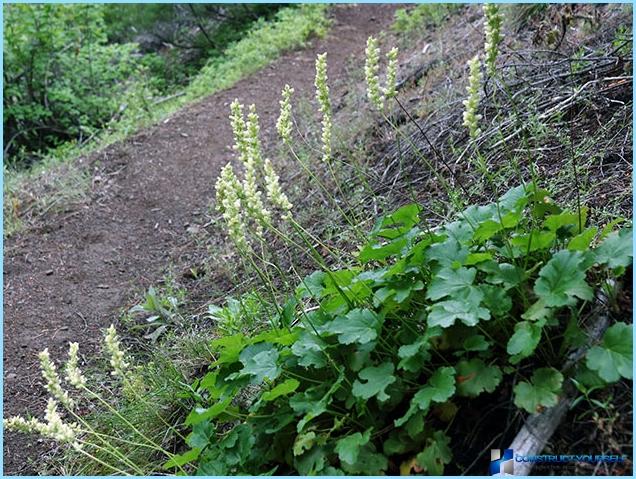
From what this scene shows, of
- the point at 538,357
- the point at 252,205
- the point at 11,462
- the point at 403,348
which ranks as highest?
the point at 252,205

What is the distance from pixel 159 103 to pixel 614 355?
24.6ft

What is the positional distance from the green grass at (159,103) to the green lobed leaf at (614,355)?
4.73 meters

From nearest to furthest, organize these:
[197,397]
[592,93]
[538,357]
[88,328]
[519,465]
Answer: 1. [519,465]
2. [538,357]
3. [197,397]
4. [592,93]
5. [88,328]

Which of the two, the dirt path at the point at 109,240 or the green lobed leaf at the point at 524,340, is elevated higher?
the green lobed leaf at the point at 524,340

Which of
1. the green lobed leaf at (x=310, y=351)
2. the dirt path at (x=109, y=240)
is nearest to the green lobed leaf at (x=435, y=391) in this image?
the green lobed leaf at (x=310, y=351)

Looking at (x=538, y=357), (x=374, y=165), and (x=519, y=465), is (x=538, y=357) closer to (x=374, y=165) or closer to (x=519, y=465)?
(x=519, y=465)

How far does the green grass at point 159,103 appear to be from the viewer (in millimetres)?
5891

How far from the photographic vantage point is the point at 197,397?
2.80 metres

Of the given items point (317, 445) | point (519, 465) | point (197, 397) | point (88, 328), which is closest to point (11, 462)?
point (88, 328)

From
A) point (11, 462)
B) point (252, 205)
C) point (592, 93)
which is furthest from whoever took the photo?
point (592, 93)

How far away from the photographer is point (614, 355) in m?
2.03

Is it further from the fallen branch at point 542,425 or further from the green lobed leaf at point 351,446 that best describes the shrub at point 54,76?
the fallen branch at point 542,425

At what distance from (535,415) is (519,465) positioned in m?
0.17

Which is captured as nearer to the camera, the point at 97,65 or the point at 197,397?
the point at 197,397
